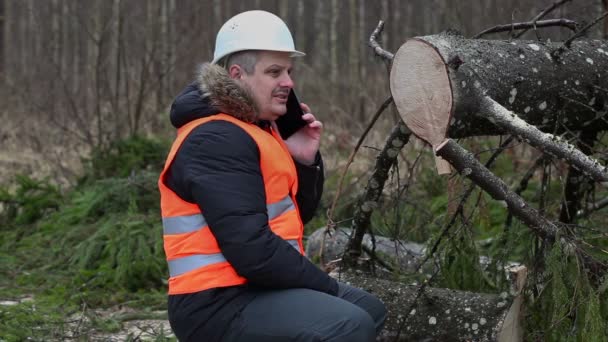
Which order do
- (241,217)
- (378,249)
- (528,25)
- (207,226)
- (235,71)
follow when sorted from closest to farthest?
(241,217) → (207,226) → (235,71) → (528,25) → (378,249)

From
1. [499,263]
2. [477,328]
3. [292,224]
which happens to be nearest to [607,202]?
[499,263]

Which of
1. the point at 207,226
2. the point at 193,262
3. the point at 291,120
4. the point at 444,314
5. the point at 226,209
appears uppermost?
the point at 291,120

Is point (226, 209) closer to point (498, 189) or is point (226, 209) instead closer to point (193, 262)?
point (193, 262)

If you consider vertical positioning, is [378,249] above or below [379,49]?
below

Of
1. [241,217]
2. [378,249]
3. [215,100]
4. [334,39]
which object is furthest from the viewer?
[334,39]

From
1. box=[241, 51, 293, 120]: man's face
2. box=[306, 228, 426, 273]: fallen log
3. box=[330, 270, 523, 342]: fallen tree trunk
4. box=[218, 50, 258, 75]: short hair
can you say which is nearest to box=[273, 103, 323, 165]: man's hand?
box=[241, 51, 293, 120]: man's face

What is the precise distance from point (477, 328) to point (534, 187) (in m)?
3.59

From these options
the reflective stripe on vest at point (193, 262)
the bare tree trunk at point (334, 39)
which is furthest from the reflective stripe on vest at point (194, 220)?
A: the bare tree trunk at point (334, 39)

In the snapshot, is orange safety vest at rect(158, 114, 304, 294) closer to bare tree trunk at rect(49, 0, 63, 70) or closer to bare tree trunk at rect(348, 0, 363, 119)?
bare tree trunk at rect(49, 0, 63, 70)

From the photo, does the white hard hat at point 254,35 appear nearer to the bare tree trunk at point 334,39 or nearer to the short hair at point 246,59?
the short hair at point 246,59

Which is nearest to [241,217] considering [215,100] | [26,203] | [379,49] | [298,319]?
[298,319]

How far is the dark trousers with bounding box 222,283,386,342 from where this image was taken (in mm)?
3230

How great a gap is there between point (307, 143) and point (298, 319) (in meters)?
0.91

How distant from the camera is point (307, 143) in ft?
12.8
